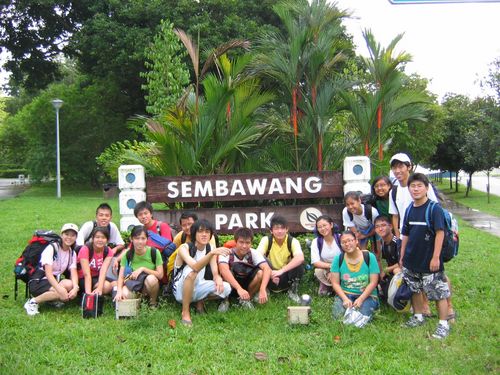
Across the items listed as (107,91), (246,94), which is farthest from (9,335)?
(107,91)

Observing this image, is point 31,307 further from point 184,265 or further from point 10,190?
point 10,190

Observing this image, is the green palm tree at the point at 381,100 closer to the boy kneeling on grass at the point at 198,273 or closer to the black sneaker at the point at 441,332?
the boy kneeling on grass at the point at 198,273

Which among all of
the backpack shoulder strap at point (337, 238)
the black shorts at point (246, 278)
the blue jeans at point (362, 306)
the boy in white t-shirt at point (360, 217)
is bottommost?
the blue jeans at point (362, 306)

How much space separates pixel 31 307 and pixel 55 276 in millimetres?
395

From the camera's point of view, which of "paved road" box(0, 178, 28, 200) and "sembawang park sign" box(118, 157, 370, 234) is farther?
"paved road" box(0, 178, 28, 200)

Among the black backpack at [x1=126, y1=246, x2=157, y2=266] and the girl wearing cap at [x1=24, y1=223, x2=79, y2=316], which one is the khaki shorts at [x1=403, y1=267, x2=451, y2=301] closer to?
the black backpack at [x1=126, y1=246, x2=157, y2=266]

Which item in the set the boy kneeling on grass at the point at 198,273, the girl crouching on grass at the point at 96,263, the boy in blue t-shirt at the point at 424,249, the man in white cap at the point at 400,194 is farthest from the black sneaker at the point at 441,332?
the girl crouching on grass at the point at 96,263

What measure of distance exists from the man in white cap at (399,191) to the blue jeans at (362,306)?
763 mm

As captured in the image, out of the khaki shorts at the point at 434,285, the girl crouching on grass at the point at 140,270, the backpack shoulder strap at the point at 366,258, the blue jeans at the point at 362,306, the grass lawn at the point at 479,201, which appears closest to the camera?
the khaki shorts at the point at 434,285

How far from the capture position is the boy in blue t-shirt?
4684 mm

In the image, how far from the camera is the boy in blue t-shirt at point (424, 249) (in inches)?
184

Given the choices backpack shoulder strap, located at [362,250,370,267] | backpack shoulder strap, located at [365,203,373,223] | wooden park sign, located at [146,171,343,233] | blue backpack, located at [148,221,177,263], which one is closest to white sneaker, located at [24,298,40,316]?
blue backpack, located at [148,221,177,263]

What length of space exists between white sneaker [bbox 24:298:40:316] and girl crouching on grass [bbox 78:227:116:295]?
18.9 inches

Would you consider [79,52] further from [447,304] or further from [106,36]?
[447,304]
